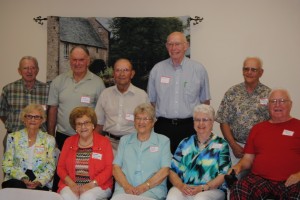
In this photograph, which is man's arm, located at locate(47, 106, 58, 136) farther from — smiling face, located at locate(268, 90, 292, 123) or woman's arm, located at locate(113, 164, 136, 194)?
smiling face, located at locate(268, 90, 292, 123)

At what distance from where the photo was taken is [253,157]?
346cm

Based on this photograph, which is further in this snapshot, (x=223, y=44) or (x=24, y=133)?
(x=223, y=44)

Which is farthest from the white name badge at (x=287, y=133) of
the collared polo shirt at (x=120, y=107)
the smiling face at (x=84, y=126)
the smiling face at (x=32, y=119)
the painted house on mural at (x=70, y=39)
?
the painted house on mural at (x=70, y=39)

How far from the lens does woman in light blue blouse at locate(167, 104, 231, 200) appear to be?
3.14 meters

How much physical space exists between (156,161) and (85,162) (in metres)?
0.65

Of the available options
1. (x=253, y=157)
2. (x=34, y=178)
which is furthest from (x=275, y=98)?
(x=34, y=178)

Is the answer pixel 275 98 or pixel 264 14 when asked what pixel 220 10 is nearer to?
pixel 264 14

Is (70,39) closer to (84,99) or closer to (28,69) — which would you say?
(28,69)

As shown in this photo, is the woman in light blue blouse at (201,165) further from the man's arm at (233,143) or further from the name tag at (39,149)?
the name tag at (39,149)

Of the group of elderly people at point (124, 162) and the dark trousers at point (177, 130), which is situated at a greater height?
the dark trousers at point (177, 130)

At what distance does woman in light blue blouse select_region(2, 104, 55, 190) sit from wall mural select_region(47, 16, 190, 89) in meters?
1.55

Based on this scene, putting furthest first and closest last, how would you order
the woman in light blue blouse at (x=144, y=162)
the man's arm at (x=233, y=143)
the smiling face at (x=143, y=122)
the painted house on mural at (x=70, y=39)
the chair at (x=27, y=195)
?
the painted house on mural at (x=70, y=39)
the man's arm at (x=233, y=143)
the smiling face at (x=143, y=122)
the woman in light blue blouse at (x=144, y=162)
the chair at (x=27, y=195)

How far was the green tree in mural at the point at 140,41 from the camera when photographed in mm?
4867

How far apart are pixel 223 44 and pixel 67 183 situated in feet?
8.91
